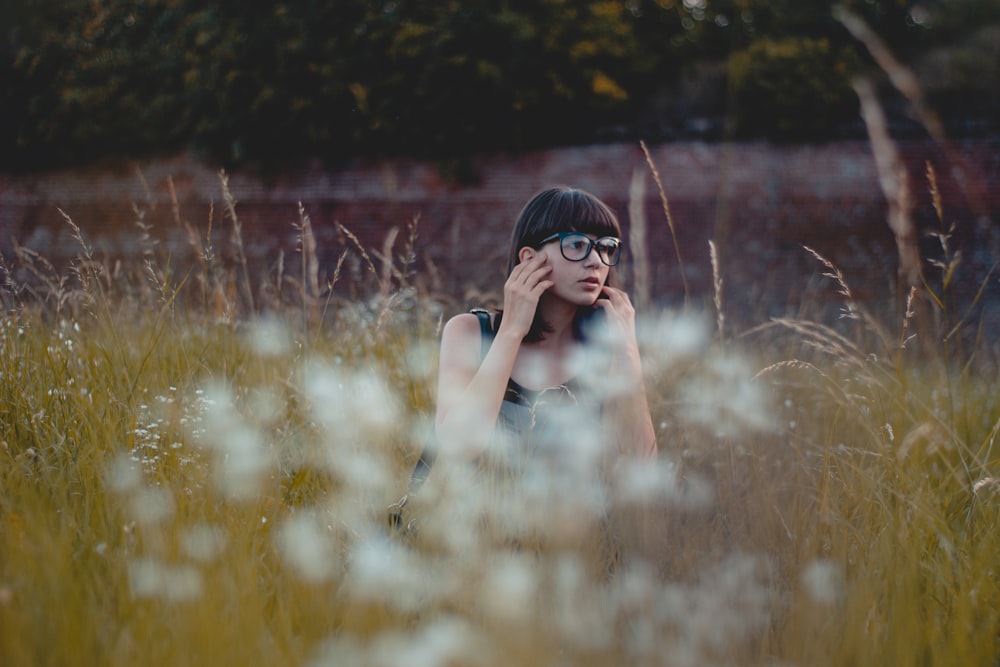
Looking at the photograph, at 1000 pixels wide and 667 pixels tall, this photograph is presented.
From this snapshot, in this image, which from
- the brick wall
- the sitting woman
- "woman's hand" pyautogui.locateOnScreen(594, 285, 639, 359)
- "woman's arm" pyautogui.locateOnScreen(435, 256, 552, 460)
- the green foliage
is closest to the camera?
the sitting woman

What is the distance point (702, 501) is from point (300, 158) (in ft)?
33.6

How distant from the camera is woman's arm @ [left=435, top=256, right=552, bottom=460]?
7.31 feet

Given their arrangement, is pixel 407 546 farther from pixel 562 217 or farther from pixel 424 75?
pixel 424 75

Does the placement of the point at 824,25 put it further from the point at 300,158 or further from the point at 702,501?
the point at 702,501

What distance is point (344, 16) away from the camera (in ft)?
34.9

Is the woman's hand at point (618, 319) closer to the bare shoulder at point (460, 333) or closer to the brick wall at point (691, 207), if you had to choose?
the bare shoulder at point (460, 333)

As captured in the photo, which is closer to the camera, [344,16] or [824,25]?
[344,16]

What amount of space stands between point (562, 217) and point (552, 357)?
1.57ft

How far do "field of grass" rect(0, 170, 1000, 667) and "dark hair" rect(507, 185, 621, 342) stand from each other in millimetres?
506

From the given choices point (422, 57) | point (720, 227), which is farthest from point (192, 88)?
point (720, 227)

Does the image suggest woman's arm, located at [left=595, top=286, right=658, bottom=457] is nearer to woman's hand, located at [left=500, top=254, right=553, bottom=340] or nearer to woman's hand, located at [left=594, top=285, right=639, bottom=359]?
woman's hand, located at [left=594, top=285, right=639, bottom=359]

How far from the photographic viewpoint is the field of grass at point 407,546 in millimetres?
1490

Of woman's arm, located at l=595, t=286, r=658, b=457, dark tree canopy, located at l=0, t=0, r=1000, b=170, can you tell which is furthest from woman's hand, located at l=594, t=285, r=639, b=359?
dark tree canopy, located at l=0, t=0, r=1000, b=170

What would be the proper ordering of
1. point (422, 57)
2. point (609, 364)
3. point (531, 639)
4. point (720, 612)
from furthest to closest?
point (422, 57), point (609, 364), point (720, 612), point (531, 639)
